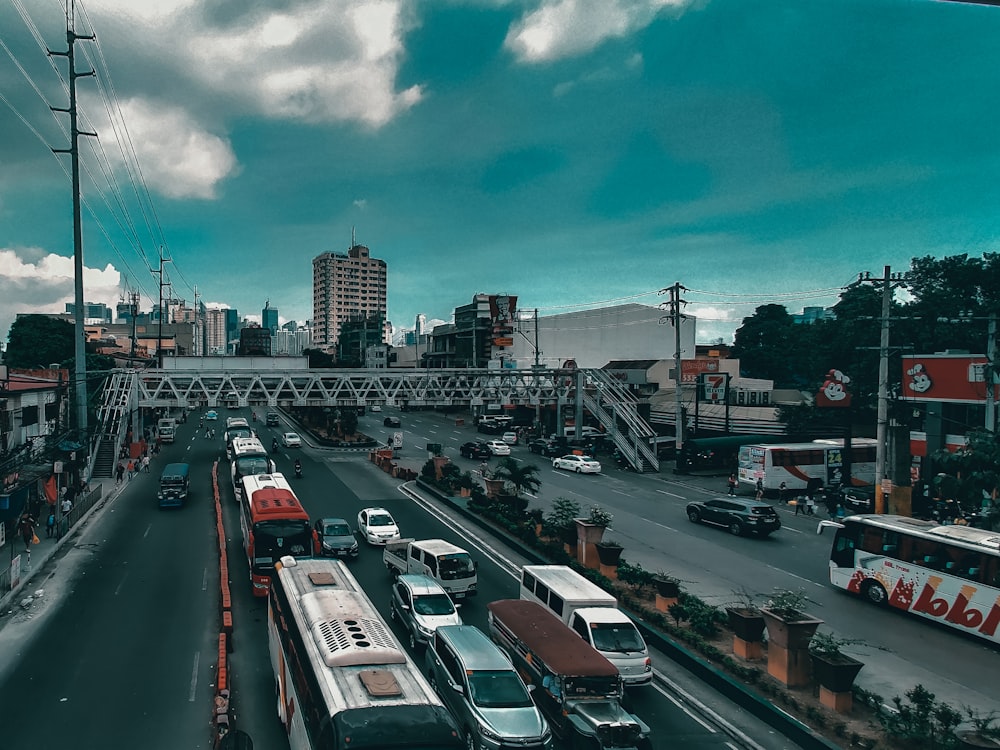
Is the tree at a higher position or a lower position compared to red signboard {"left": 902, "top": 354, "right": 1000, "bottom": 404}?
higher

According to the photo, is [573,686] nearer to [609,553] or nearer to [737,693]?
[737,693]

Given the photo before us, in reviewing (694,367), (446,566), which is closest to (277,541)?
(446,566)

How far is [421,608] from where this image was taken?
55.7 feet

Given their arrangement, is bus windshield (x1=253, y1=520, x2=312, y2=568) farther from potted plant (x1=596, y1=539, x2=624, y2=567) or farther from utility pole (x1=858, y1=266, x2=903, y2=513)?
utility pole (x1=858, y1=266, x2=903, y2=513)

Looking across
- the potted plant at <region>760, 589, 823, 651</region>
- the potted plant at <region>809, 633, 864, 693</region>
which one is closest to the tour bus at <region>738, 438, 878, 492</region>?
the potted plant at <region>760, 589, 823, 651</region>

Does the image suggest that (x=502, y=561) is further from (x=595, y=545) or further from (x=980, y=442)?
(x=980, y=442)

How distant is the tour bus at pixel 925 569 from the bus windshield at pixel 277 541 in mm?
16223

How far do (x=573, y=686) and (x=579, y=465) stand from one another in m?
36.3

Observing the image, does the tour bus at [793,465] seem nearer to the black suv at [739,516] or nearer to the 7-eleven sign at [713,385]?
the black suv at [739,516]

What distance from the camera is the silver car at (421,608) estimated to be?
1645cm

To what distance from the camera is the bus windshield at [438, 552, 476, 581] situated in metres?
20.0

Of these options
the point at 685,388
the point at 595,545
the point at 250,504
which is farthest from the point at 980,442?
the point at 685,388

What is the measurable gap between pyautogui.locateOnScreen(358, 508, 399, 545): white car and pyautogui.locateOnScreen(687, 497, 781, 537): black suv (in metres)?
14.0

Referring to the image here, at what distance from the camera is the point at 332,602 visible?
516 inches
